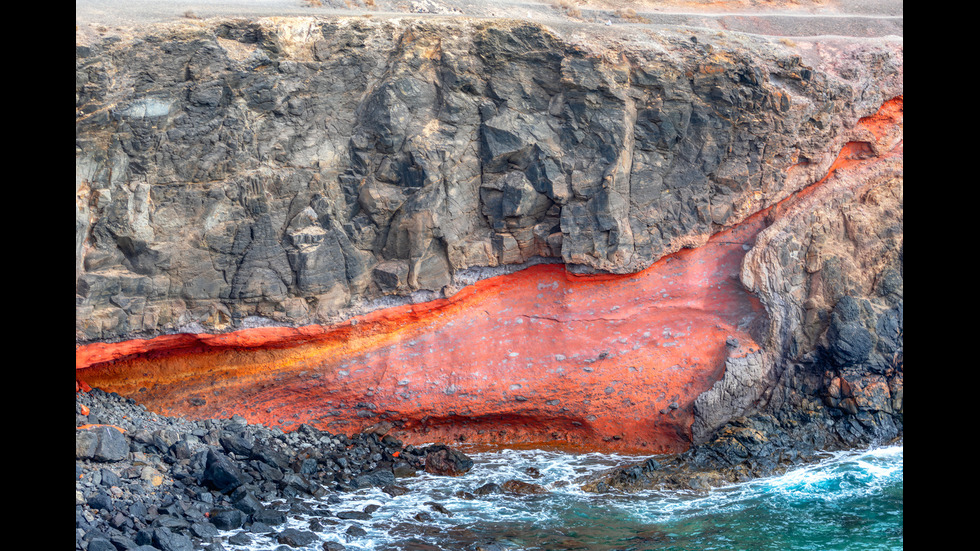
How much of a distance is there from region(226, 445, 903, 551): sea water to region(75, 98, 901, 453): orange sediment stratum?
4.12 feet

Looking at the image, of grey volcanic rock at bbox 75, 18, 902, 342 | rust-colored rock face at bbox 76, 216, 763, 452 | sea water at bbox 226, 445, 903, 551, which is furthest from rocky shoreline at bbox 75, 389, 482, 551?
grey volcanic rock at bbox 75, 18, 902, 342

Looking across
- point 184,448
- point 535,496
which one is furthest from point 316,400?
point 535,496

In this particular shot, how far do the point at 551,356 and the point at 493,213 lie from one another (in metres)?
2.70

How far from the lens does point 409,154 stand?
1266 cm

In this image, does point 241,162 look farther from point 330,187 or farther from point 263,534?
point 263,534

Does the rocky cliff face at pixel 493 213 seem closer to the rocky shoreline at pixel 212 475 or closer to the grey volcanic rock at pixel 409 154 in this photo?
the grey volcanic rock at pixel 409 154

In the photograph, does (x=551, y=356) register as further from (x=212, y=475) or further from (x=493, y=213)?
(x=212, y=475)

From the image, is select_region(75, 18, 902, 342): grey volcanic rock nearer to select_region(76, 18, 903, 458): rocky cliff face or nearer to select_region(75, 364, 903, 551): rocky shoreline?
select_region(76, 18, 903, 458): rocky cliff face

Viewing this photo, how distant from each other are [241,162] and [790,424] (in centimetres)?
999

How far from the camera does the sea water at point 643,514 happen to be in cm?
1038

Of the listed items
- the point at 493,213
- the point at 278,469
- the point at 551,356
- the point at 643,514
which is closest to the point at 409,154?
the point at 493,213

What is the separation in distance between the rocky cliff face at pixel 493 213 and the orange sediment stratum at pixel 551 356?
0.05 meters

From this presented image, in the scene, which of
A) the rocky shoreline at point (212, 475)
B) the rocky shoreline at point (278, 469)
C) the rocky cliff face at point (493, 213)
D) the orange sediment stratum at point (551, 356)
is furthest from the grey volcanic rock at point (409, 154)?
the rocky shoreline at point (212, 475)

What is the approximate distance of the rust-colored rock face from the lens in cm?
1334
